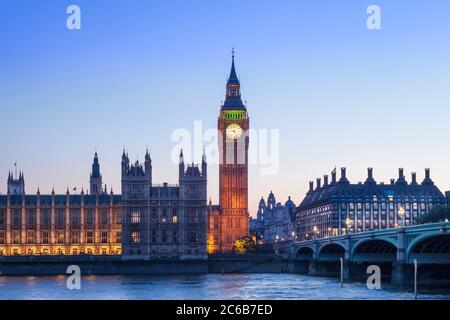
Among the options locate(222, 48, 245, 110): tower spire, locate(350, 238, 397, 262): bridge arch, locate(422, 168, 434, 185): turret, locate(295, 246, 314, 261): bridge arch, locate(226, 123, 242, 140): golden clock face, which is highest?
locate(222, 48, 245, 110): tower spire

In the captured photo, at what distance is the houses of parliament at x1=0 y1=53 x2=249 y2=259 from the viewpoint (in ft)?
469

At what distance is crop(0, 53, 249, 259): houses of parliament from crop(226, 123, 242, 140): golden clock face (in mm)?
12159

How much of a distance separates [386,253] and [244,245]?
54618 millimetres

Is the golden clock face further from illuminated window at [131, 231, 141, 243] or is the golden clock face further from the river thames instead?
the river thames

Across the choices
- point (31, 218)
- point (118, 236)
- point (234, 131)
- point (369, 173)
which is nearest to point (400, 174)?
point (369, 173)

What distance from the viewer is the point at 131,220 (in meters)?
144

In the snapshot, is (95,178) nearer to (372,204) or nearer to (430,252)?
(372,204)

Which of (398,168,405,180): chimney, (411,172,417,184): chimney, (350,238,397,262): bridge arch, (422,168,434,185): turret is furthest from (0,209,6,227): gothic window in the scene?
(422,168,434,185): turret

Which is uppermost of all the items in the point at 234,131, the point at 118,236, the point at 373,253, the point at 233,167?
the point at 234,131

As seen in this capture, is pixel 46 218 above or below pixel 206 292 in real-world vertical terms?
above

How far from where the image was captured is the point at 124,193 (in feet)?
473
